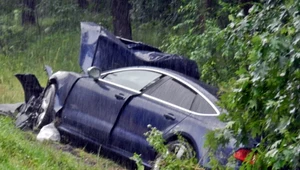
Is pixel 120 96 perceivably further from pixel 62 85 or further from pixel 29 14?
pixel 29 14

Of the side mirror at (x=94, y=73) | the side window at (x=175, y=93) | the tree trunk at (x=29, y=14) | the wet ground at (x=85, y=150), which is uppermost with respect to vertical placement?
the tree trunk at (x=29, y=14)

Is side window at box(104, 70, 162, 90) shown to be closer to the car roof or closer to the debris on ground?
the car roof

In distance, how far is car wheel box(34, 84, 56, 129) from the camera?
10125mm

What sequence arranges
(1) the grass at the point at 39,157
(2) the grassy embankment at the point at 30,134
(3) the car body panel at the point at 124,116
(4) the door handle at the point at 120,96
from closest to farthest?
(1) the grass at the point at 39,157
(2) the grassy embankment at the point at 30,134
(3) the car body panel at the point at 124,116
(4) the door handle at the point at 120,96

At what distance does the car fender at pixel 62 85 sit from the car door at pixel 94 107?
8 centimetres

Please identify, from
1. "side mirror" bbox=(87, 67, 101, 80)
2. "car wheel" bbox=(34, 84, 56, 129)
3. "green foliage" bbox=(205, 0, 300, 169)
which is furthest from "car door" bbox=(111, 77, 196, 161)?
"green foliage" bbox=(205, 0, 300, 169)

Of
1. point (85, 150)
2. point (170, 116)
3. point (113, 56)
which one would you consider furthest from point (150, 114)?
point (113, 56)

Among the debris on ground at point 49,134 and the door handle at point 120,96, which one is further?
the debris on ground at point 49,134

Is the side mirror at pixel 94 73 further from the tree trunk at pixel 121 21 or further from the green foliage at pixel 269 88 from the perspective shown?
the tree trunk at pixel 121 21

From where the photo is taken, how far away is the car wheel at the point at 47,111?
10.1 metres

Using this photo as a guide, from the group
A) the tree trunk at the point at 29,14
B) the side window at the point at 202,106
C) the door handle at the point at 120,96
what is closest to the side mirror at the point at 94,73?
the door handle at the point at 120,96

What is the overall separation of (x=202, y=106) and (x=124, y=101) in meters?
1.13

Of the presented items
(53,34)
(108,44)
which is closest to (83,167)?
(108,44)

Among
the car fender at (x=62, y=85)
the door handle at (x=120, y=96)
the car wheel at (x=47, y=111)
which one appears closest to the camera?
the door handle at (x=120, y=96)
